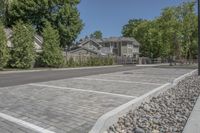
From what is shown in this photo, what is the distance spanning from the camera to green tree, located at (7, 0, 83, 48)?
143ft

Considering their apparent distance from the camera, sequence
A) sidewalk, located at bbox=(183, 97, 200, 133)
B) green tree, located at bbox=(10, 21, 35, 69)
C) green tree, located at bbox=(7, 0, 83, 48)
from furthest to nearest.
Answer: green tree, located at bbox=(7, 0, 83, 48), green tree, located at bbox=(10, 21, 35, 69), sidewalk, located at bbox=(183, 97, 200, 133)

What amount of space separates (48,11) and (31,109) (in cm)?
4088

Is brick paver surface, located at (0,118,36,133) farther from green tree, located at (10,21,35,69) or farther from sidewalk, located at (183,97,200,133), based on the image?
green tree, located at (10,21,35,69)

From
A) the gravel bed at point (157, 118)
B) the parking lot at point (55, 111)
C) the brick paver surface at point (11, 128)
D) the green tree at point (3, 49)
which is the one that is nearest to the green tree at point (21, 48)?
the green tree at point (3, 49)

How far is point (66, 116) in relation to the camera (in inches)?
241

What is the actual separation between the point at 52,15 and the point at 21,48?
57.5 feet

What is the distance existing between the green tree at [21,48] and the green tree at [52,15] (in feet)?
48.2

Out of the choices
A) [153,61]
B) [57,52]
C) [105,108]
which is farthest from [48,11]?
[105,108]

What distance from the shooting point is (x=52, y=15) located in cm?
4547

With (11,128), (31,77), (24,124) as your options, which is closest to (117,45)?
(31,77)

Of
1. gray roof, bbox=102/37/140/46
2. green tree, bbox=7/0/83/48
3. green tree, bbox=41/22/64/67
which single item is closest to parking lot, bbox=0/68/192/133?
green tree, bbox=41/22/64/67

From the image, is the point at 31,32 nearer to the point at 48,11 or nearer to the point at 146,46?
the point at 48,11

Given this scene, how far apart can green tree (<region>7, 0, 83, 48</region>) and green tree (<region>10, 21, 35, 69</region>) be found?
48.2ft

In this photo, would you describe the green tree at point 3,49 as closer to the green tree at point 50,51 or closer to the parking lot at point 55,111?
the green tree at point 50,51
